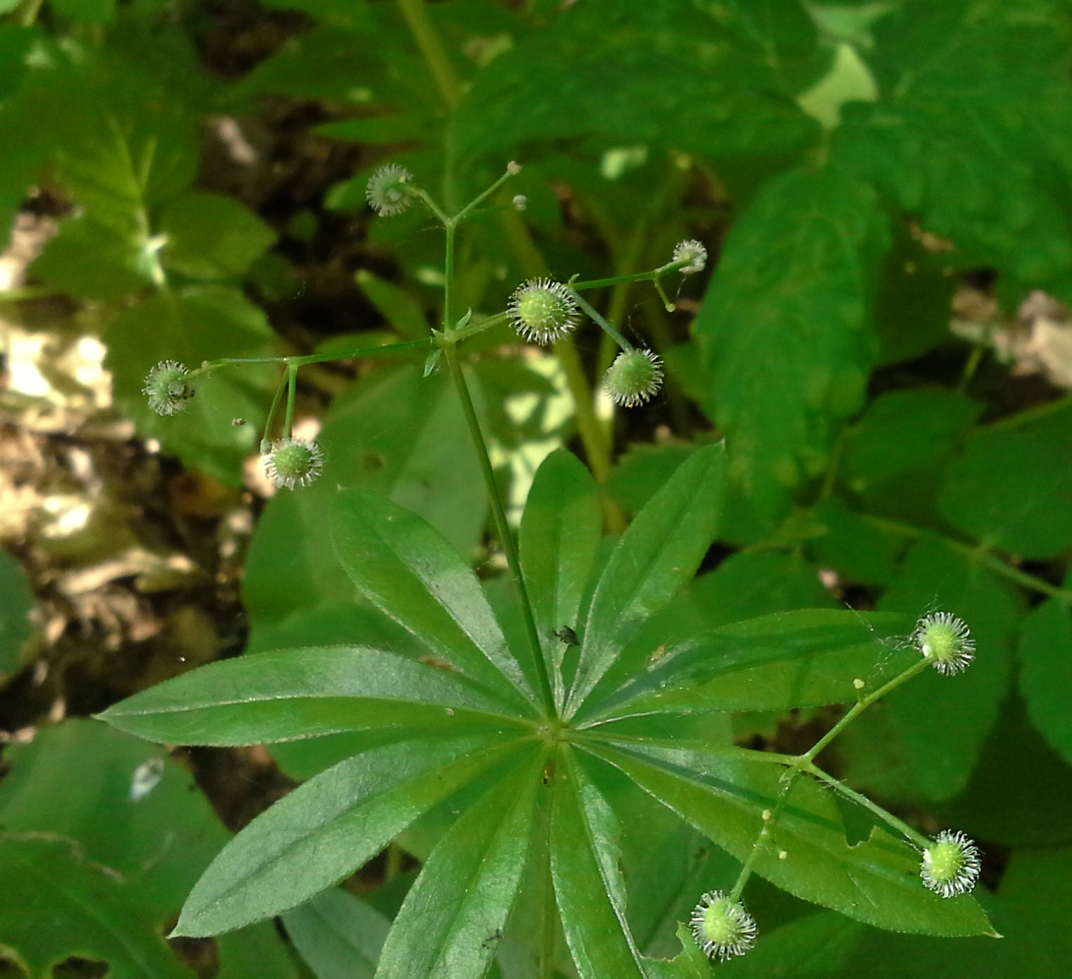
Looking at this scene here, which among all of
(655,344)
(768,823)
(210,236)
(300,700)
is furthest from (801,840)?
(210,236)

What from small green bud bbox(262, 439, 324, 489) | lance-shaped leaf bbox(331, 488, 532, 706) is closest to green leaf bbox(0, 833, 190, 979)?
lance-shaped leaf bbox(331, 488, 532, 706)

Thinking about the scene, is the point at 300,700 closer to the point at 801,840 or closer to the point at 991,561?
the point at 801,840

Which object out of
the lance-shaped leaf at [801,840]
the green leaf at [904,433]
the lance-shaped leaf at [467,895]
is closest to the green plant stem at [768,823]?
the lance-shaped leaf at [801,840]

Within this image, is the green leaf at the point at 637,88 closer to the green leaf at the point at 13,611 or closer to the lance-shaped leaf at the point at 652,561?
the lance-shaped leaf at the point at 652,561

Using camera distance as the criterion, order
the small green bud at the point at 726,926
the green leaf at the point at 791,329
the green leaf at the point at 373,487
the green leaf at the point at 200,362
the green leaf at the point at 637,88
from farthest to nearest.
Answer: the green leaf at the point at 200,362 < the green leaf at the point at 373,487 < the green leaf at the point at 637,88 < the green leaf at the point at 791,329 < the small green bud at the point at 726,926

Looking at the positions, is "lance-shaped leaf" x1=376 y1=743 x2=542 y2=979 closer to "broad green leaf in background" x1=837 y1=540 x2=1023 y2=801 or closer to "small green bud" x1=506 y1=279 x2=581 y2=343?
"small green bud" x1=506 y1=279 x2=581 y2=343
